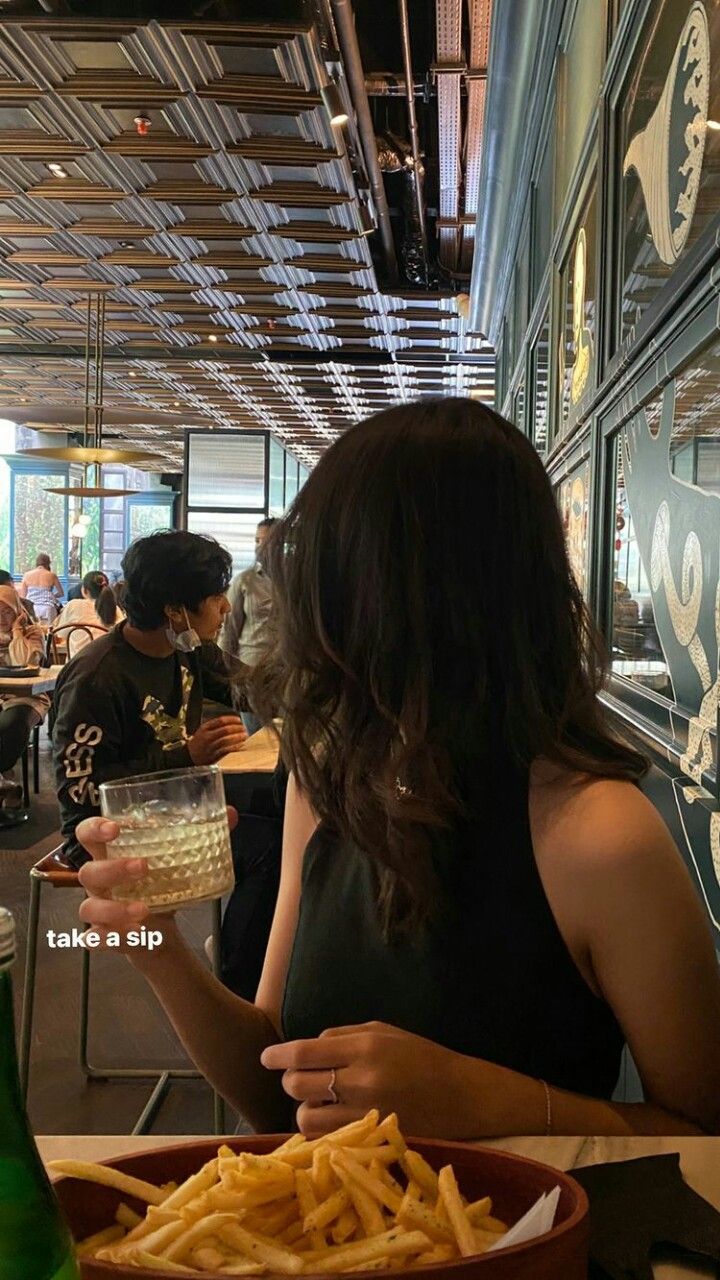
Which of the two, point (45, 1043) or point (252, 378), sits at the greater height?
point (252, 378)

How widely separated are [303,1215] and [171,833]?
1.79ft

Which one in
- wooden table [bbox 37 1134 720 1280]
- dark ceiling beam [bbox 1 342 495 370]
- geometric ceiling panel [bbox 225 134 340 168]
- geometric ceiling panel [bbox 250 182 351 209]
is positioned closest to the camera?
wooden table [bbox 37 1134 720 1280]

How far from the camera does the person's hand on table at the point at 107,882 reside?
949 millimetres

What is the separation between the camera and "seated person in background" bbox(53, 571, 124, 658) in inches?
313

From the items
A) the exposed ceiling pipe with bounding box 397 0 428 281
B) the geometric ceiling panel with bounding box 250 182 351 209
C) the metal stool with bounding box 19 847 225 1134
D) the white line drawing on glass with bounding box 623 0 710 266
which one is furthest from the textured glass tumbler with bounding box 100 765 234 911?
the geometric ceiling panel with bounding box 250 182 351 209

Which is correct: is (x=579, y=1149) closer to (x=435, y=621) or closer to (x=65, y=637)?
(x=435, y=621)

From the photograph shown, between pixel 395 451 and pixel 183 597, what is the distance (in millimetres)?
2004

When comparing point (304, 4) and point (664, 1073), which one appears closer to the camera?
point (664, 1073)

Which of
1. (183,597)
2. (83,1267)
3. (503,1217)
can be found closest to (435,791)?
(503,1217)

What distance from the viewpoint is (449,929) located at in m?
1.02

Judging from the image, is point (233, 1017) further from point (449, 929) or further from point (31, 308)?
point (31, 308)

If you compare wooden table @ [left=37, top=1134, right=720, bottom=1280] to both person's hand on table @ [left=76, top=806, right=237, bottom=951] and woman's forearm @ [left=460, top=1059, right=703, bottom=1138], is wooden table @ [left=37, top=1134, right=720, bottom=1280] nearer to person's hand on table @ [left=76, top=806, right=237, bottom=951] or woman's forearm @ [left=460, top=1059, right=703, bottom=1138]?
woman's forearm @ [left=460, top=1059, right=703, bottom=1138]

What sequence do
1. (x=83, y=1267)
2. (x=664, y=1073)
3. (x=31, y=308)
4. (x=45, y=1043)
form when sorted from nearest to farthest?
1. (x=83, y=1267)
2. (x=664, y=1073)
3. (x=45, y=1043)
4. (x=31, y=308)

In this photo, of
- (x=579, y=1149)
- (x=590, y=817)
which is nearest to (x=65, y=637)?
(x=590, y=817)
